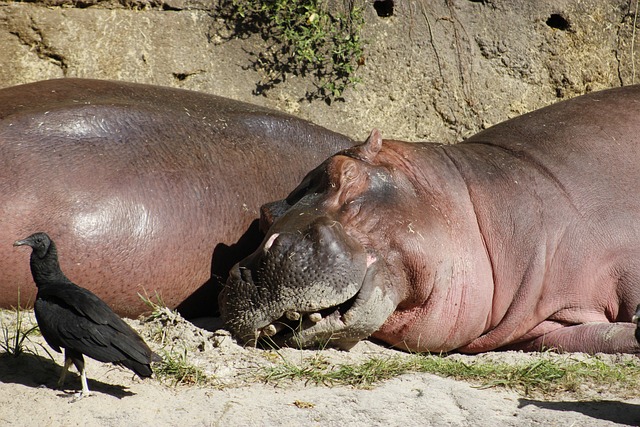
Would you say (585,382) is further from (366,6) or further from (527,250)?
(366,6)

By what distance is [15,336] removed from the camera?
4.02 m

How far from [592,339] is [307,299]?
145 centimetres

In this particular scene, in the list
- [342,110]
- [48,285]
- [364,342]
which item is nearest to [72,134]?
[48,285]

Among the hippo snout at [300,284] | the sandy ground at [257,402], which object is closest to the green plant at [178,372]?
the sandy ground at [257,402]

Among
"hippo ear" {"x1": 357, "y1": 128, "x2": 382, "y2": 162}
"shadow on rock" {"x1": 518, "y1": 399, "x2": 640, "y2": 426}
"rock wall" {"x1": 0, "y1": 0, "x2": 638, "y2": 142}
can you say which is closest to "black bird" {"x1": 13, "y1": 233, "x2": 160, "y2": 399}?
"shadow on rock" {"x1": 518, "y1": 399, "x2": 640, "y2": 426}

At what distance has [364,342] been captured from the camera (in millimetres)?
4664

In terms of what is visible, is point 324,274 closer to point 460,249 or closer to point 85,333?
point 460,249

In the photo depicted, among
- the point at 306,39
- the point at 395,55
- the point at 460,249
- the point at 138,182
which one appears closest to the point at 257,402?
the point at 460,249

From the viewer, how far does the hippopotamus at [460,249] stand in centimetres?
437

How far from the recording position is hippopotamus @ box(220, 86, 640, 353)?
437 cm

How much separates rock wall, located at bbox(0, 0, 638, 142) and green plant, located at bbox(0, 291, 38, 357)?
2462 millimetres

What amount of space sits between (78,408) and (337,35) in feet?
12.6

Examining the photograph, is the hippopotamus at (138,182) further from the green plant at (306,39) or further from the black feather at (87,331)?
the green plant at (306,39)

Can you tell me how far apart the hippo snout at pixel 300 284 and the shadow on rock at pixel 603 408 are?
936mm
